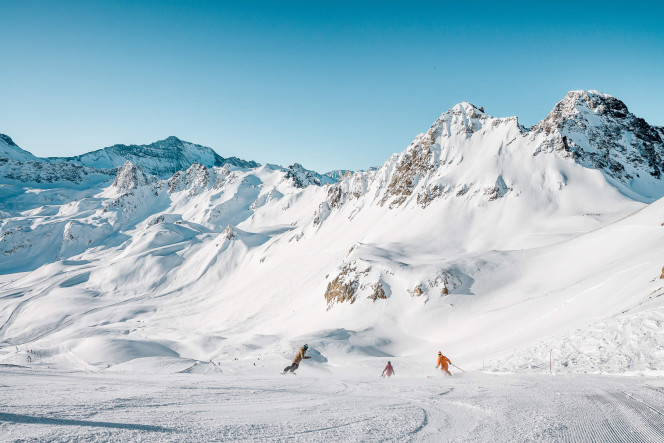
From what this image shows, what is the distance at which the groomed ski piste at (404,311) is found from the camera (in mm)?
6152

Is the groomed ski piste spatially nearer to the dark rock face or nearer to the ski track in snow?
the ski track in snow

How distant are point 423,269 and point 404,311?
605 centimetres

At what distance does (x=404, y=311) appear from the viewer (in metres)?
42.4

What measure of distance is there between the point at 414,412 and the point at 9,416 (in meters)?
5.98

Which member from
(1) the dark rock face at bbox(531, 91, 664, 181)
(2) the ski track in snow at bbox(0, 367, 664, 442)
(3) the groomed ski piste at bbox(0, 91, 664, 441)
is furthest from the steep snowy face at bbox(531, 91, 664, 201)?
(2) the ski track in snow at bbox(0, 367, 664, 442)

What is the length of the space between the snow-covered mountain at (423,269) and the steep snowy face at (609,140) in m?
0.51

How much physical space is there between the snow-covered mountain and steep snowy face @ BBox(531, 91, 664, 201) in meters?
0.51

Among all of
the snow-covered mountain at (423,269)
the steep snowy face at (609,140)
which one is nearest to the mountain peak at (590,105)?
the steep snowy face at (609,140)

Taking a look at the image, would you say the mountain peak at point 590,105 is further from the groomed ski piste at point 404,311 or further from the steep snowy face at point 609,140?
the groomed ski piste at point 404,311

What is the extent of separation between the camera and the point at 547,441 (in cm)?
511

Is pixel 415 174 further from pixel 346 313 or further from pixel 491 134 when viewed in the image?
pixel 346 313

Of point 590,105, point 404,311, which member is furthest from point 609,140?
point 404,311

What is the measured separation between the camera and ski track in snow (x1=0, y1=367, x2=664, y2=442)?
195 inches

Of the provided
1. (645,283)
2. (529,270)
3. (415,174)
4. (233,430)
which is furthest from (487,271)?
(415,174)
